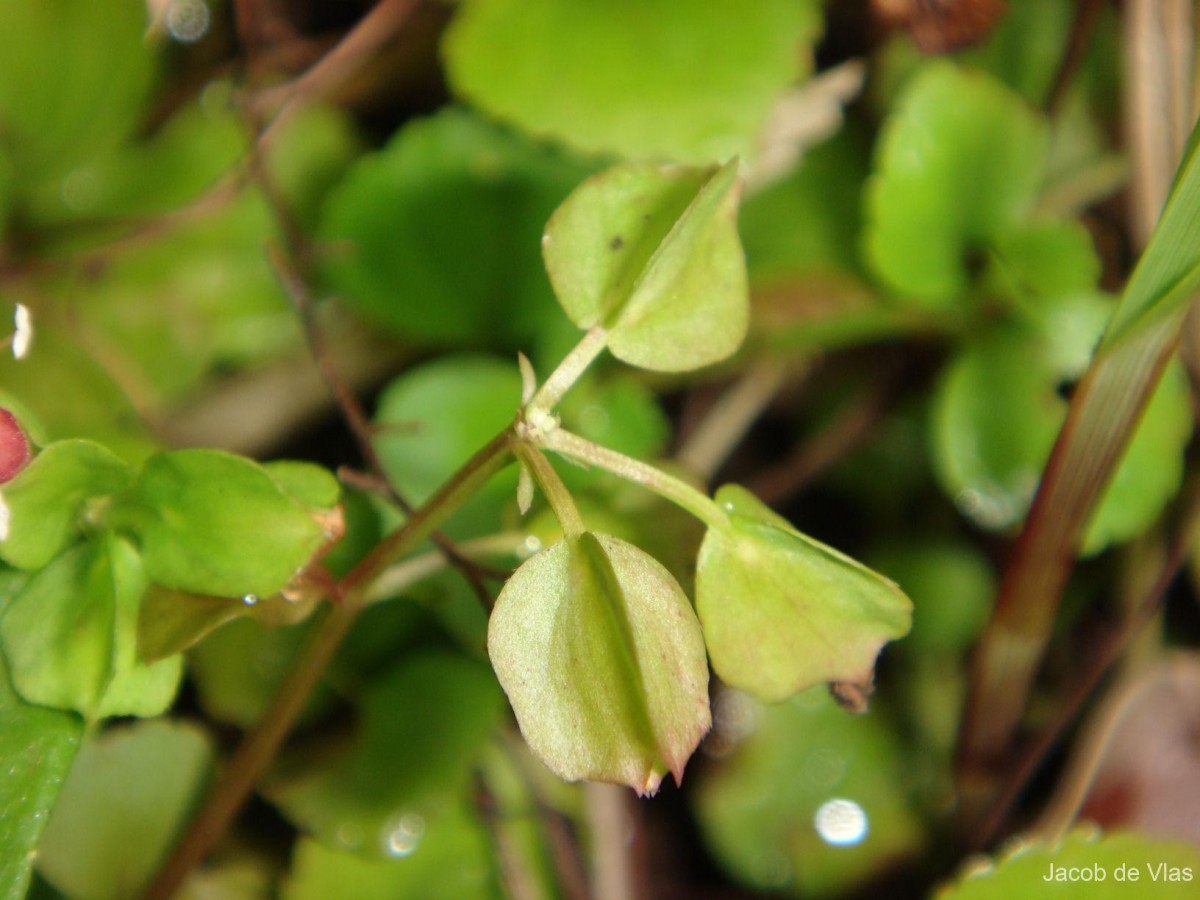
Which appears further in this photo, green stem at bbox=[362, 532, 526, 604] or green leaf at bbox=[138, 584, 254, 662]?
green stem at bbox=[362, 532, 526, 604]

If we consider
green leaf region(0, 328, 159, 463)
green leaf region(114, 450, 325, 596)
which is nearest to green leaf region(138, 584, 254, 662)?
green leaf region(114, 450, 325, 596)

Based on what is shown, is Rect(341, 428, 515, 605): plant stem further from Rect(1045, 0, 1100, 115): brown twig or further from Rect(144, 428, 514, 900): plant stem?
Rect(1045, 0, 1100, 115): brown twig

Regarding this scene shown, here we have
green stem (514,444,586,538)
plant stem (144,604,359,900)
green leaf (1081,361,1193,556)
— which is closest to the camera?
green stem (514,444,586,538)

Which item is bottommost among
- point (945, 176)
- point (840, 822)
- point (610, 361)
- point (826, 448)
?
point (840, 822)

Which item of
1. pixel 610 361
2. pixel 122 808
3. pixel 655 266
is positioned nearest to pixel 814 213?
pixel 610 361

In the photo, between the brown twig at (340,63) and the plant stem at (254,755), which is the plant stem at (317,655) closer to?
the plant stem at (254,755)

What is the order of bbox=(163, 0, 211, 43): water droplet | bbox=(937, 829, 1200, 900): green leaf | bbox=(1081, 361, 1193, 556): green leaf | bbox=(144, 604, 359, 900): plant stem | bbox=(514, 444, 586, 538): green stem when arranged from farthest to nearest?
1. bbox=(163, 0, 211, 43): water droplet
2. bbox=(1081, 361, 1193, 556): green leaf
3. bbox=(937, 829, 1200, 900): green leaf
4. bbox=(144, 604, 359, 900): plant stem
5. bbox=(514, 444, 586, 538): green stem

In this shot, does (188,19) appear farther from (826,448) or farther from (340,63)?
(826,448)

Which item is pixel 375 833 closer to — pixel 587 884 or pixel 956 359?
pixel 587 884
